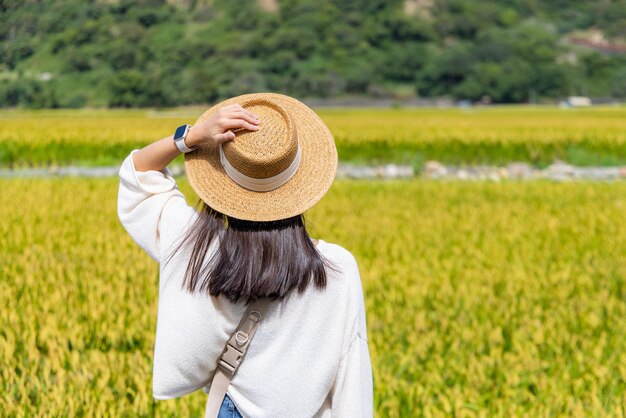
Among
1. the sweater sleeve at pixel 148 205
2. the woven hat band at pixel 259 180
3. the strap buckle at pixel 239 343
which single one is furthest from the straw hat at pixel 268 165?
the strap buckle at pixel 239 343

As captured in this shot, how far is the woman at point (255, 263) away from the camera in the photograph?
4.77 ft

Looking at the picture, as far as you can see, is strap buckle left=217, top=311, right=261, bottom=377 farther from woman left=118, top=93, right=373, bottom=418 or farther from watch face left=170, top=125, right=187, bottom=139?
watch face left=170, top=125, right=187, bottom=139

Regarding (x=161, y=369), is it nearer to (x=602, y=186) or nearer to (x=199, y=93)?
(x=602, y=186)

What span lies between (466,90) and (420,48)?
26.7 feet

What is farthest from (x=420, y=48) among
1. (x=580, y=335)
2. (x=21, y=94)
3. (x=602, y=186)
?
(x=580, y=335)

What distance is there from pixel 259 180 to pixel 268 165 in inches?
1.7

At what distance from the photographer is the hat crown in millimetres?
1429

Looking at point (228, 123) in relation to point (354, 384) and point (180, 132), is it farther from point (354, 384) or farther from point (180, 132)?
point (354, 384)

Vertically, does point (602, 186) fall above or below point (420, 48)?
above

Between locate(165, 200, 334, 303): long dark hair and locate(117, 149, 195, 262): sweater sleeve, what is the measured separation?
0.33ft

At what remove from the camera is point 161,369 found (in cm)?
161

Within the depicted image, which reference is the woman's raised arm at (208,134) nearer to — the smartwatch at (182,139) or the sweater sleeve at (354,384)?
the smartwatch at (182,139)

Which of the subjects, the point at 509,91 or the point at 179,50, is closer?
the point at 179,50

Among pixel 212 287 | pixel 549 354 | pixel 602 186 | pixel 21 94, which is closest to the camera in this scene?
pixel 212 287
